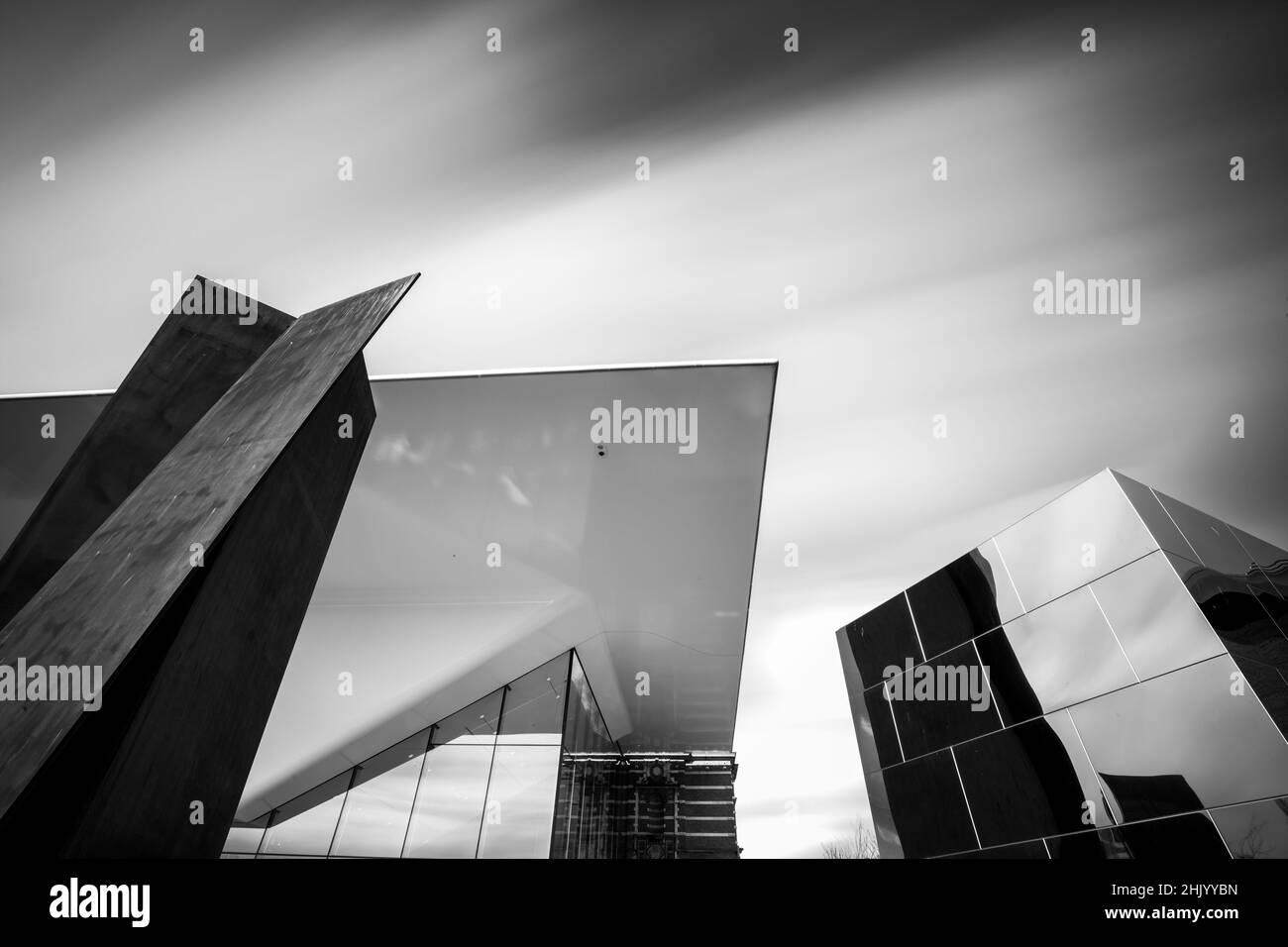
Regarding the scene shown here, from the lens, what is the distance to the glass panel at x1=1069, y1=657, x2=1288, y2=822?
6.02 meters

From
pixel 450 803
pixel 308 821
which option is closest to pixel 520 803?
pixel 450 803

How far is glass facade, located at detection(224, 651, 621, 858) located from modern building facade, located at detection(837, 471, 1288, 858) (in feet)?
21.4

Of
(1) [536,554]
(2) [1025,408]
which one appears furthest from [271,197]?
(2) [1025,408]

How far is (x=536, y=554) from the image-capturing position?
9852 millimetres

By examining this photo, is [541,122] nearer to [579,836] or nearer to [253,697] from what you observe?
[253,697]

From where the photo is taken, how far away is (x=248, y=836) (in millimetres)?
10836

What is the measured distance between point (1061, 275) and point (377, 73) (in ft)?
23.1

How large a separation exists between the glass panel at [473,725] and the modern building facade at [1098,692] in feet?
24.7

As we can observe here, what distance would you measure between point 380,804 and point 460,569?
4.56 metres

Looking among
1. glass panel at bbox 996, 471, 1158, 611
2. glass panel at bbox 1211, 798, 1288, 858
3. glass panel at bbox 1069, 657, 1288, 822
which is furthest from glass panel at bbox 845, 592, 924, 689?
glass panel at bbox 1211, 798, 1288, 858

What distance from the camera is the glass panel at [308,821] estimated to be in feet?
34.6
